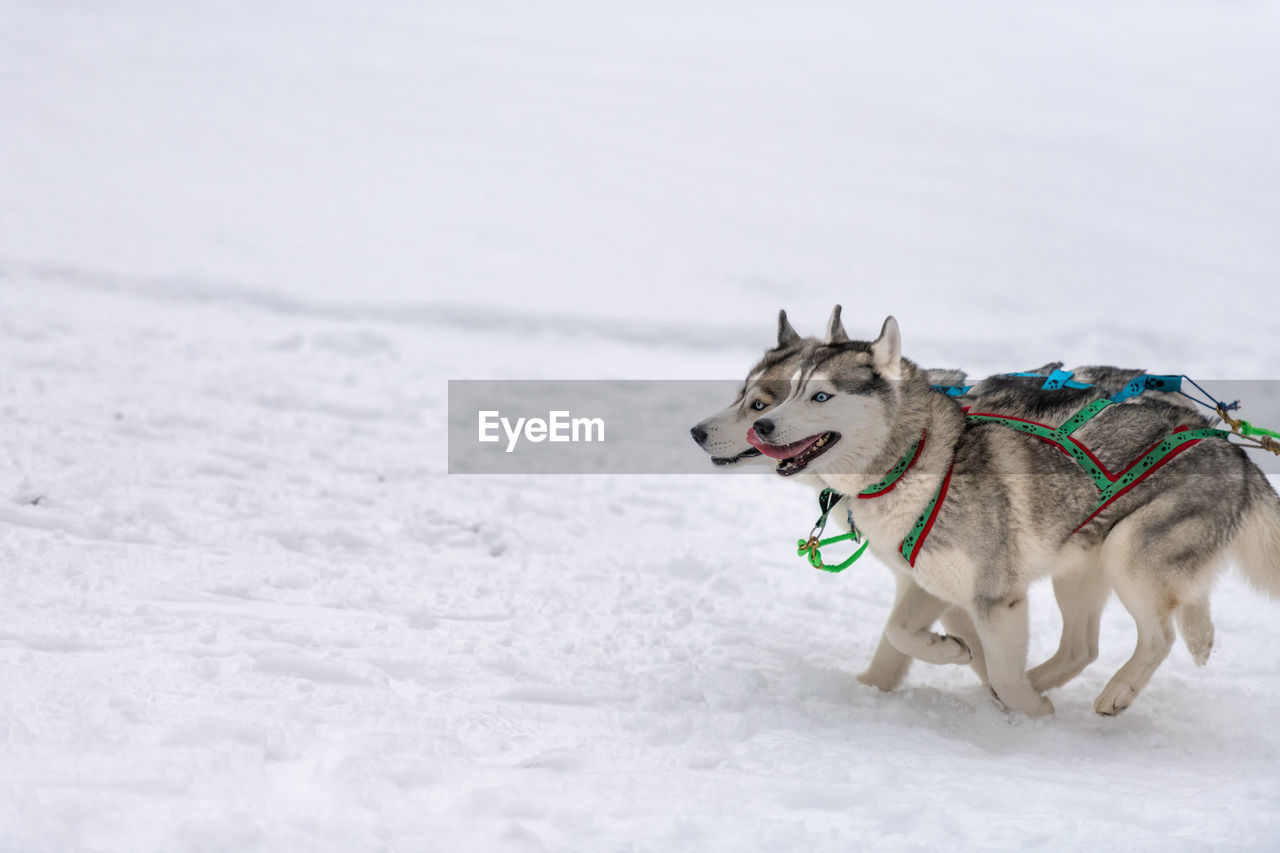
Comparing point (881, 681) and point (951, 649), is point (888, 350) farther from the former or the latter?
point (881, 681)

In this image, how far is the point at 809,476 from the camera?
5.00m

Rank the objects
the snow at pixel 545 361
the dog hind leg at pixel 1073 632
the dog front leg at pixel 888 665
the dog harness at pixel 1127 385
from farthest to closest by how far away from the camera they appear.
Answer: the dog hind leg at pixel 1073 632 < the dog front leg at pixel 888 665 < the dog harness at pixel 1127 385 < the snow at pixel 545 361

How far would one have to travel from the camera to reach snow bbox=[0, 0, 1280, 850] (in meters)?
3.54

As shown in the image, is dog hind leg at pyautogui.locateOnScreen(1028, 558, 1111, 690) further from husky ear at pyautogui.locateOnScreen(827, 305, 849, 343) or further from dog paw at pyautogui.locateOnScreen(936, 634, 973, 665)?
husky ear at pyautogui.locateOnScreen(827, 305, 849, 343)

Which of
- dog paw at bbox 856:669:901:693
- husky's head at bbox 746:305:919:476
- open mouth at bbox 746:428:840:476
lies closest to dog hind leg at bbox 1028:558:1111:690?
dog paw at bbox 856:669:901:693

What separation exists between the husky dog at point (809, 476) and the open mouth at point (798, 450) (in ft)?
0.68

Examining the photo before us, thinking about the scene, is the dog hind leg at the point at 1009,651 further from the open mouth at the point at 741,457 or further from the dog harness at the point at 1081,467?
the open mouth at the point at 741,457

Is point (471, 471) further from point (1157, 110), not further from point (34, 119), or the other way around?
point (1157, 110)

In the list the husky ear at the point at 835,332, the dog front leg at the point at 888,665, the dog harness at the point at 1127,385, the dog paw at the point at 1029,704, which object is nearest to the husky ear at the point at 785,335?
the husky ear at the point at 835,332

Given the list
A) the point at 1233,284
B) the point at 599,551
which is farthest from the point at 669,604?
the point at 1233,284

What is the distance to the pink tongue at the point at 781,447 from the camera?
456 cm

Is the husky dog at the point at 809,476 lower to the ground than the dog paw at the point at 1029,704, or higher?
higher

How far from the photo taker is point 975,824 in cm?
335

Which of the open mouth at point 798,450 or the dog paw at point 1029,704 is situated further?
the dog paw at point 1029,704
